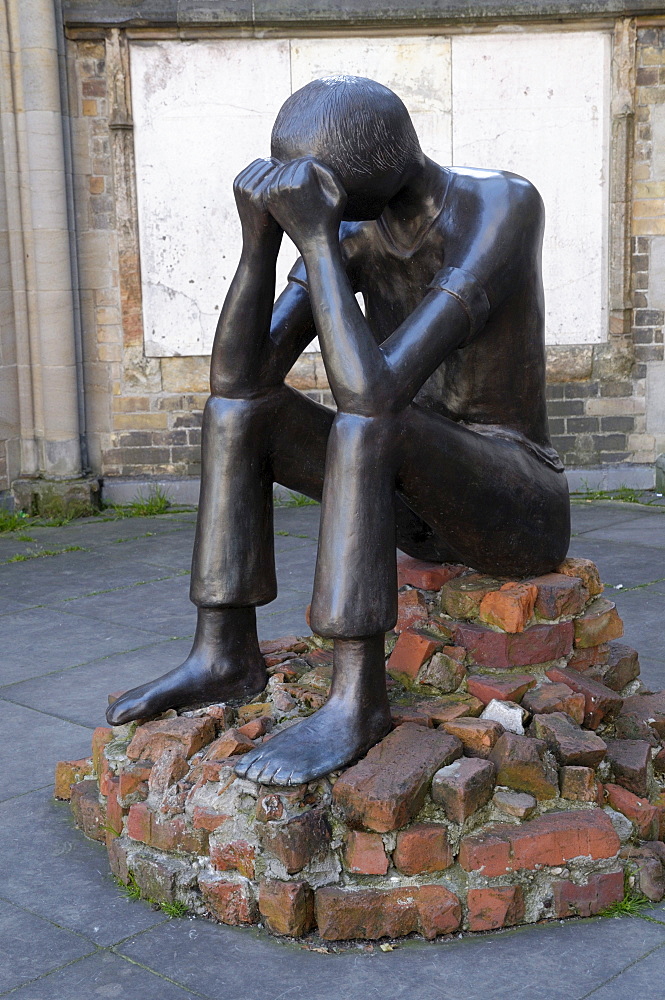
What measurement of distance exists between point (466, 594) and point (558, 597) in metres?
0.23

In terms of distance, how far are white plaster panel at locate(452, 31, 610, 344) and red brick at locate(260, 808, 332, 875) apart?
6.03m

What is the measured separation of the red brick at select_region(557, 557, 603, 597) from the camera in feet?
10.0

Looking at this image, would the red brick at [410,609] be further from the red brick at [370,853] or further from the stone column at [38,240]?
the stone column at [38,240]

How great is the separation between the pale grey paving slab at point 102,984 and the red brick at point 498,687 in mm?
975

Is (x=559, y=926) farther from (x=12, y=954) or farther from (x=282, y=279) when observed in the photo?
(x=282, y=279)

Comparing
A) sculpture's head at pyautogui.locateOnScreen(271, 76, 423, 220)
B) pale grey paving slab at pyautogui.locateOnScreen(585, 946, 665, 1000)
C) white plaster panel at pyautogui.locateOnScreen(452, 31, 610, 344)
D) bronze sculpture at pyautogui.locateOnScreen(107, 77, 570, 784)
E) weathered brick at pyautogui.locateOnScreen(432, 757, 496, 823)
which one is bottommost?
pale grey paving slab at pyautogui.locateOnScreen(585, 946, 665, 1000)

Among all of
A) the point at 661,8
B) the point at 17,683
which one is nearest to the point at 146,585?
the point at 17,683

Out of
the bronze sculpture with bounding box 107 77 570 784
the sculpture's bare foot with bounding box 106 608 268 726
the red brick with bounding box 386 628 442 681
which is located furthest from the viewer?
the red brick with bounding box 386 628 442 681

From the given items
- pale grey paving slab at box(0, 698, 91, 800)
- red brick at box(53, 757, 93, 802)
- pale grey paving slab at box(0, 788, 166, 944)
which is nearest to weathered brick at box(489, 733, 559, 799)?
pale grey paving slab at box(0, 788, 166, 944)

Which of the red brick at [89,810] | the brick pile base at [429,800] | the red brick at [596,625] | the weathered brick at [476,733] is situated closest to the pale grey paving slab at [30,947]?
the brick pile base at [429,800]

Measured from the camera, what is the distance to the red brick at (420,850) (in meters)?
2.32

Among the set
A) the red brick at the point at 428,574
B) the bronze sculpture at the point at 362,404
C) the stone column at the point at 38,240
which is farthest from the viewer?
the stone column at the point at 38,240

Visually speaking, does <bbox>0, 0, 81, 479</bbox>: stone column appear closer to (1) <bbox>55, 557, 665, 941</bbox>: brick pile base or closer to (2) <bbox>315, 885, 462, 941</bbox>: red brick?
(1) <bbox>55, 557, 665, 941</bbox>: brick pile base

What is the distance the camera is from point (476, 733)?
99.7 inches
